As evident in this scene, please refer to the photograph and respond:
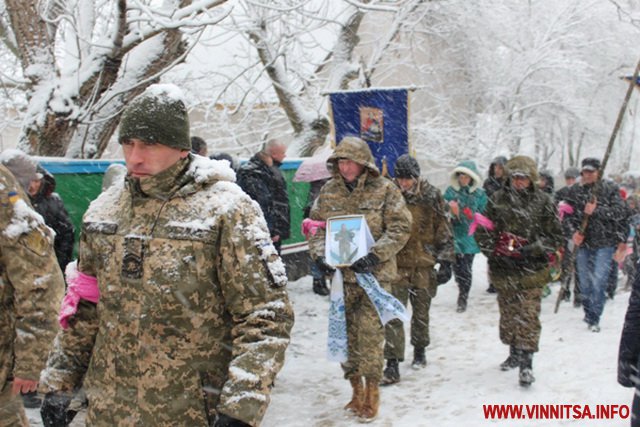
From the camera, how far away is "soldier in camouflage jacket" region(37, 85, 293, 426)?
2.29m

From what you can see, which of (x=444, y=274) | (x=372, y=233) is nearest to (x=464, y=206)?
(x=444, y=274)

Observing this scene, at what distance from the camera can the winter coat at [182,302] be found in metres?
2.29

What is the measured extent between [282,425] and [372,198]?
190 cm

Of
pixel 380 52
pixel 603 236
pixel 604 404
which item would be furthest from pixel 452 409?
pixel 380 52

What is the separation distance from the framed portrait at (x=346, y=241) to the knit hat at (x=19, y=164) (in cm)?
233

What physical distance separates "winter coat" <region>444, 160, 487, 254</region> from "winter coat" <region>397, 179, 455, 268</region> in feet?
10.4

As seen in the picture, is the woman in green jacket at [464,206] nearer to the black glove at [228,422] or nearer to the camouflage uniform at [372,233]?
the camouflage uniform at [372,233]

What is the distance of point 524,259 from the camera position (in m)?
5.90

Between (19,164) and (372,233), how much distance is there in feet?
8.89

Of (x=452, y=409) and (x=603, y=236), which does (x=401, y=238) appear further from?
(x=603, y=236)

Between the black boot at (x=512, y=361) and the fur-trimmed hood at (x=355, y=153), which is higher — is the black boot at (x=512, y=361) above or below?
below

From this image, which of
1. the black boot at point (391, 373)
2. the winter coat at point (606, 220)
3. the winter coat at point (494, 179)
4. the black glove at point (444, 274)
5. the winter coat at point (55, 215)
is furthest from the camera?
the winter coat at point (494, 179)

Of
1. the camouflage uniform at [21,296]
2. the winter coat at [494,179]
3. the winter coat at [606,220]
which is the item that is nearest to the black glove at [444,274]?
the winter coat at [606,220]

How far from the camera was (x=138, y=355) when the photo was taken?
7.60 feet
